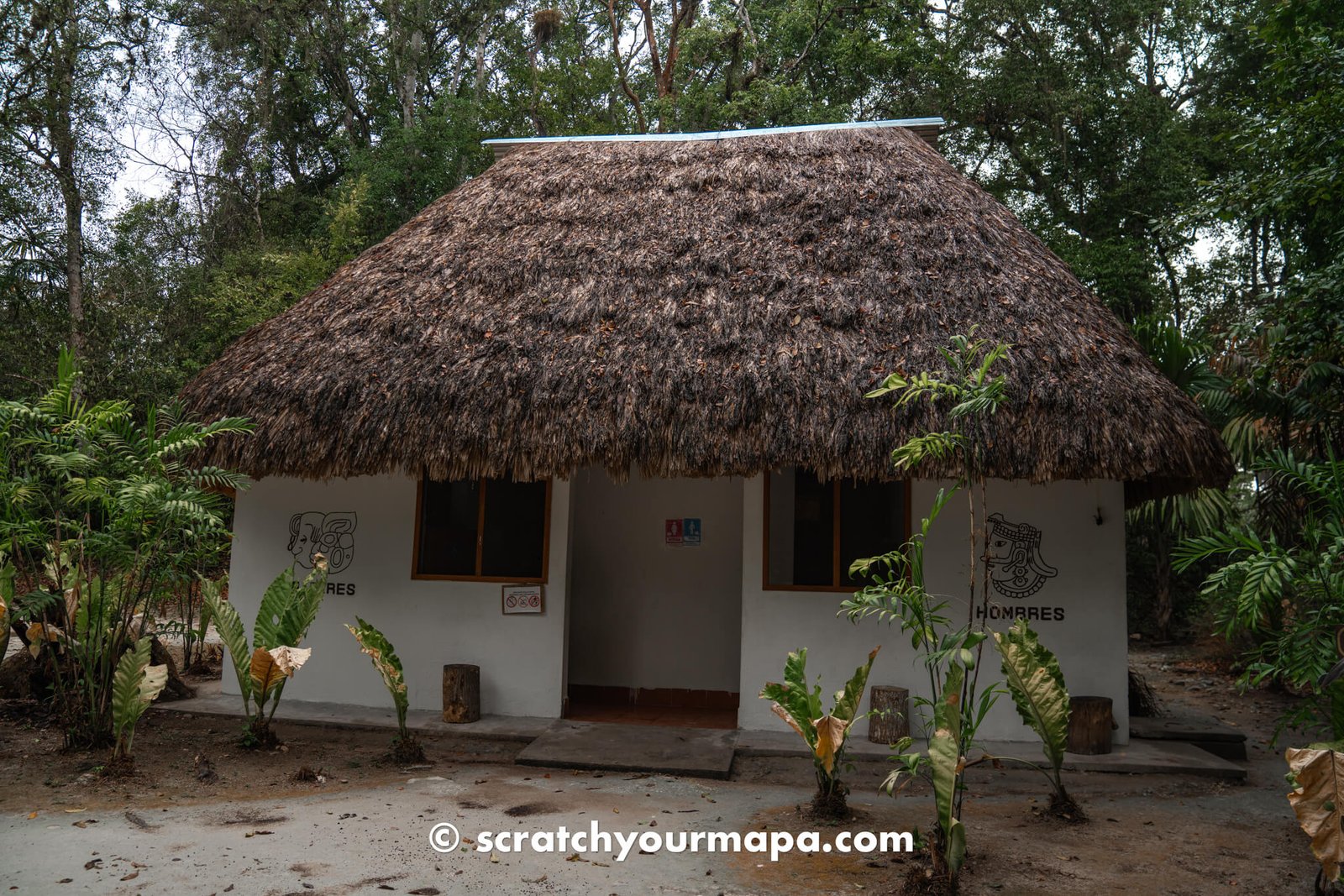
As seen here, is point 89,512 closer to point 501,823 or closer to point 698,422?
point 501,823

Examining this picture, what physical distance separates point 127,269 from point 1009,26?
589 inches

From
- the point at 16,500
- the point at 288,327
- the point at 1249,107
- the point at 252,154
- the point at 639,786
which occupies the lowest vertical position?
the point at 639,786

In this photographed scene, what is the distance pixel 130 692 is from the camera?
5.20 meters

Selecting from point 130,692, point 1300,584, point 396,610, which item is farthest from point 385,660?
point 1300,584

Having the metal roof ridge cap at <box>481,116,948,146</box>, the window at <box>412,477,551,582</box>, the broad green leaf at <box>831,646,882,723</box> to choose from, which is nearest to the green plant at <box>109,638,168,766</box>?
the window at <box>412,477,551,582</box>

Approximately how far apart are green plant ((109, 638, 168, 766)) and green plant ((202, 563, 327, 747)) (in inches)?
22.4

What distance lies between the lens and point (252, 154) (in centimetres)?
1733

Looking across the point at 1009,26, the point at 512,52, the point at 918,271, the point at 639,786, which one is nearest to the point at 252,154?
the point at 512,52

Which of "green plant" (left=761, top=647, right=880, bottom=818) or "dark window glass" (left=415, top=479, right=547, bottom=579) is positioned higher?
"dark window glass" (left=415, top=479, right=547, bottom=579)

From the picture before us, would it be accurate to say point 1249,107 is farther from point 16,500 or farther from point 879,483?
point 16,500

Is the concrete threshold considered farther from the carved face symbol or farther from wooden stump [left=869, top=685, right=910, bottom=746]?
wooden stump [left=869, top=685, right=910, bottom=746]

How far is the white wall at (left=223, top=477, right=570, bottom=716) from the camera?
6859 mm

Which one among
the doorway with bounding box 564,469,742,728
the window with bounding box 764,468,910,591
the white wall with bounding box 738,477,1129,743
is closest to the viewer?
the white wall with bounding box 738,477,1129,743

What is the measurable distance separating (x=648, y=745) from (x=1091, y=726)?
301cm
